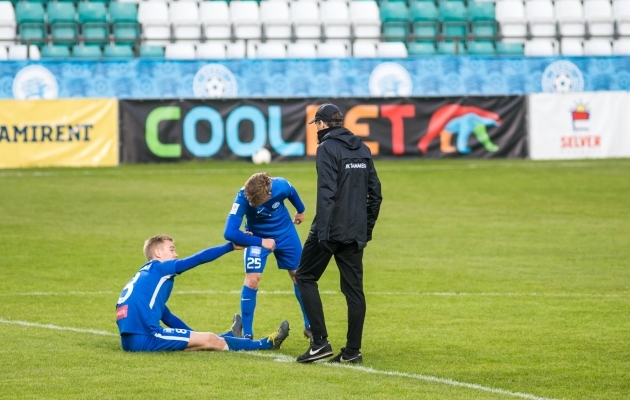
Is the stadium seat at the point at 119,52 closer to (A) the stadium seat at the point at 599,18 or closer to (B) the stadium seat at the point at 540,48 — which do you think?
(B) the stadium seat at the point at 540,48

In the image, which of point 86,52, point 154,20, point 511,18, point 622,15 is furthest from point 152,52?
point 622,15

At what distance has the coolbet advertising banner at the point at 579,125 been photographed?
2938 cm

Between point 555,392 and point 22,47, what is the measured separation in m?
24.5

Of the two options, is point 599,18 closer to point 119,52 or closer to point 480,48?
point 480,48

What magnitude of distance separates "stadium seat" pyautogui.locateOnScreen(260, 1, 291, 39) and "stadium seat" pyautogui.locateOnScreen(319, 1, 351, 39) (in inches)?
43.3

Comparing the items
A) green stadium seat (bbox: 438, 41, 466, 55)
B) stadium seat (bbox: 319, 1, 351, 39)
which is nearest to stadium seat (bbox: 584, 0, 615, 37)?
green stadium seat (bbox: 438, 41, 466, 55)

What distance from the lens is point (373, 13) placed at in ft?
107

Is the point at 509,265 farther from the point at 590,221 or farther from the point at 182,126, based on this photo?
the point at 182,126

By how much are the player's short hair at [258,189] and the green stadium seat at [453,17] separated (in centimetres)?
2410

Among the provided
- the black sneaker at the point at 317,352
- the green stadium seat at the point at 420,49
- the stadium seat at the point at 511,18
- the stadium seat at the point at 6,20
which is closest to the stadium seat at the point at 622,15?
the stadium seat at the point at 511,18

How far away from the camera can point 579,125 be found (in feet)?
97.6

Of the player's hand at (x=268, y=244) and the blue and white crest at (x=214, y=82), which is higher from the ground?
the blue and white crest at (x=214, y=82)

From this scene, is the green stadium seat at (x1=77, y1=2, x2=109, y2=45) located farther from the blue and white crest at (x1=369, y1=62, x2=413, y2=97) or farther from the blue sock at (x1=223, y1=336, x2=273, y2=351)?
the blue sock at (x1=223, y1=336, x2=273, y2=351)

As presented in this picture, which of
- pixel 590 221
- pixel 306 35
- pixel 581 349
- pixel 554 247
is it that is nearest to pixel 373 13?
pixel 306 35
